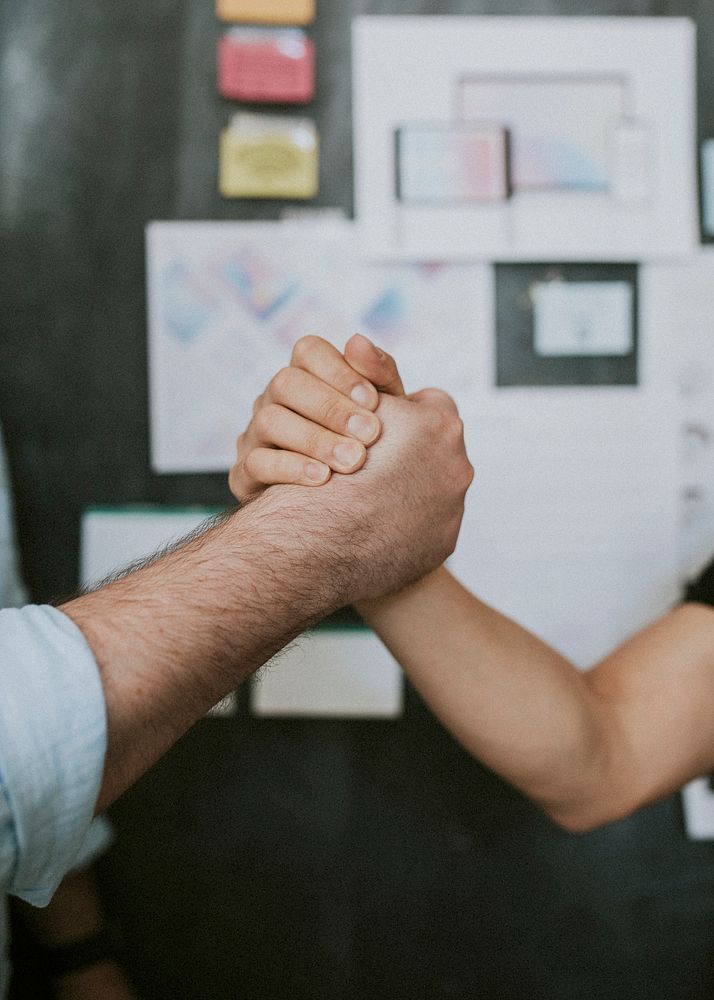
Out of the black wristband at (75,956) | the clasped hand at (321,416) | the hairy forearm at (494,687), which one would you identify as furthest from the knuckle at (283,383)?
the black wristband at (75,956)

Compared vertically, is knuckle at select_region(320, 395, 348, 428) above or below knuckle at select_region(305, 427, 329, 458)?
above

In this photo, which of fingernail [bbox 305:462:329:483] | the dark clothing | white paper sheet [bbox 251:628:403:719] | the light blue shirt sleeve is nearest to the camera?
the light blue shirt sleeve

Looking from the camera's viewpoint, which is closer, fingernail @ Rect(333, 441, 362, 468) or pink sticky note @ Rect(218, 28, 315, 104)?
fingernail @ Rect(333, 441, 362, 468)

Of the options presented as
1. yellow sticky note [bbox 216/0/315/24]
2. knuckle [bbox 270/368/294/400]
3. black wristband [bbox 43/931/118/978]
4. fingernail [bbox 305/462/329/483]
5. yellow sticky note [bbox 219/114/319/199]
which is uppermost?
yellow sticky note [bbox 216/0/315/24]

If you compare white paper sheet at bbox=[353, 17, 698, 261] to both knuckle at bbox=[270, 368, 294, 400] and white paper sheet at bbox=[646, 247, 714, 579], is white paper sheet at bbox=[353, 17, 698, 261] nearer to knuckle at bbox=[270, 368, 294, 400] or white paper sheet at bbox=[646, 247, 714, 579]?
white paper sheet at bbox=[646, 247, 714, 579]

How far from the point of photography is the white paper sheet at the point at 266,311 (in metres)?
0.87

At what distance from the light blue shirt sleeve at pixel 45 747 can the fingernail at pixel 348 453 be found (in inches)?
10.1

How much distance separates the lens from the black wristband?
85 cm

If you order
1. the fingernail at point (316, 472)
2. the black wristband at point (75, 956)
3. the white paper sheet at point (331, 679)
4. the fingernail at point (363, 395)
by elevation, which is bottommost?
the black wristband at point (75, 956)

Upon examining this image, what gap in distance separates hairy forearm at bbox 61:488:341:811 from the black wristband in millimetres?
534

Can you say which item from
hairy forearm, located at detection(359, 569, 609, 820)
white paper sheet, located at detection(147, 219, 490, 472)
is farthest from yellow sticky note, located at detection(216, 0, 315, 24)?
hairy forearm, located at detection(359, 569, 609, 820)

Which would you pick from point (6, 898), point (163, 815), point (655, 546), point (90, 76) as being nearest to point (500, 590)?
point (655, 546)

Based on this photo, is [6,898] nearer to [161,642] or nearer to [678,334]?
[161,642]

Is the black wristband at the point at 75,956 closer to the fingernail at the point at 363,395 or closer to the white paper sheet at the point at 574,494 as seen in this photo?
the white paper sheet at the point at 574,494
